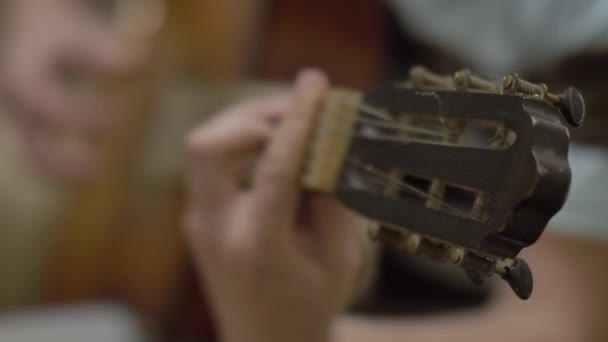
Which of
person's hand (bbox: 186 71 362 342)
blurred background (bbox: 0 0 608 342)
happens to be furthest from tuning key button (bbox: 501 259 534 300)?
blurred background (bbox: 0 0 608 342)

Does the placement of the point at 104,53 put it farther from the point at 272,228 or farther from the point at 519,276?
the point at 519,276

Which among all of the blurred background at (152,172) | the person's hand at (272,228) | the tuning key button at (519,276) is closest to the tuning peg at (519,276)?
the tuning key button at (519,276)

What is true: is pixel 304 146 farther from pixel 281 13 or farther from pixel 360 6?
pixel 281 13

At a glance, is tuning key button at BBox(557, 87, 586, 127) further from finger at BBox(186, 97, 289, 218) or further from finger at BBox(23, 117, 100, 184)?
finger at BBox(23, 117, 100, 184)

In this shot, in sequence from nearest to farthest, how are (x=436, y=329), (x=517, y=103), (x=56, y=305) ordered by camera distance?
Answer: (x=517, y=103) → (x=436, y=329) → (x=56, y=305)

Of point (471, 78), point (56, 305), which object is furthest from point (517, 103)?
point (56, 305)
